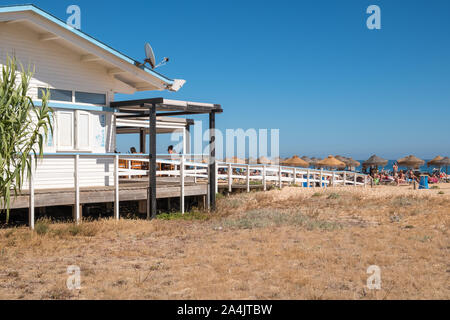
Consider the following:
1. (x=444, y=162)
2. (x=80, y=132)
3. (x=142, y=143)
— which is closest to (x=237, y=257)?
(x=80, y=132)

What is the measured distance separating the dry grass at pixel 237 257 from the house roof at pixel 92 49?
15.1 ft

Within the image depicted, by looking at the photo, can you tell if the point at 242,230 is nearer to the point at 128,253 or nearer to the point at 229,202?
the point at 128,253

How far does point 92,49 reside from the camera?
13.2 meters

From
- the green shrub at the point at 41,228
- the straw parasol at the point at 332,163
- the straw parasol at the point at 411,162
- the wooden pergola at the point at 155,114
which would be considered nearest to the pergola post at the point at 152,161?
the wooden pergola at the point at 155,114

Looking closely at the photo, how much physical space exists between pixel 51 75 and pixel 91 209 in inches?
160

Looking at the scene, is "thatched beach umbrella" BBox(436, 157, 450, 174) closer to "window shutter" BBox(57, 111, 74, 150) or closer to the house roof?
the house roof

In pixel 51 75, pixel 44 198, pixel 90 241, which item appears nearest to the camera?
pixel 90 241

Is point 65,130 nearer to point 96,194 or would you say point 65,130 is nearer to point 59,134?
point 59,134

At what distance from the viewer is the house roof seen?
38.4ft

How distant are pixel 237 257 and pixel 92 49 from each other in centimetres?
781

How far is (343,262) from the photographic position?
316 inches

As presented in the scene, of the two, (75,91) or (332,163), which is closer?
(75,91)

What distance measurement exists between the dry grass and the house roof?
461 cm
